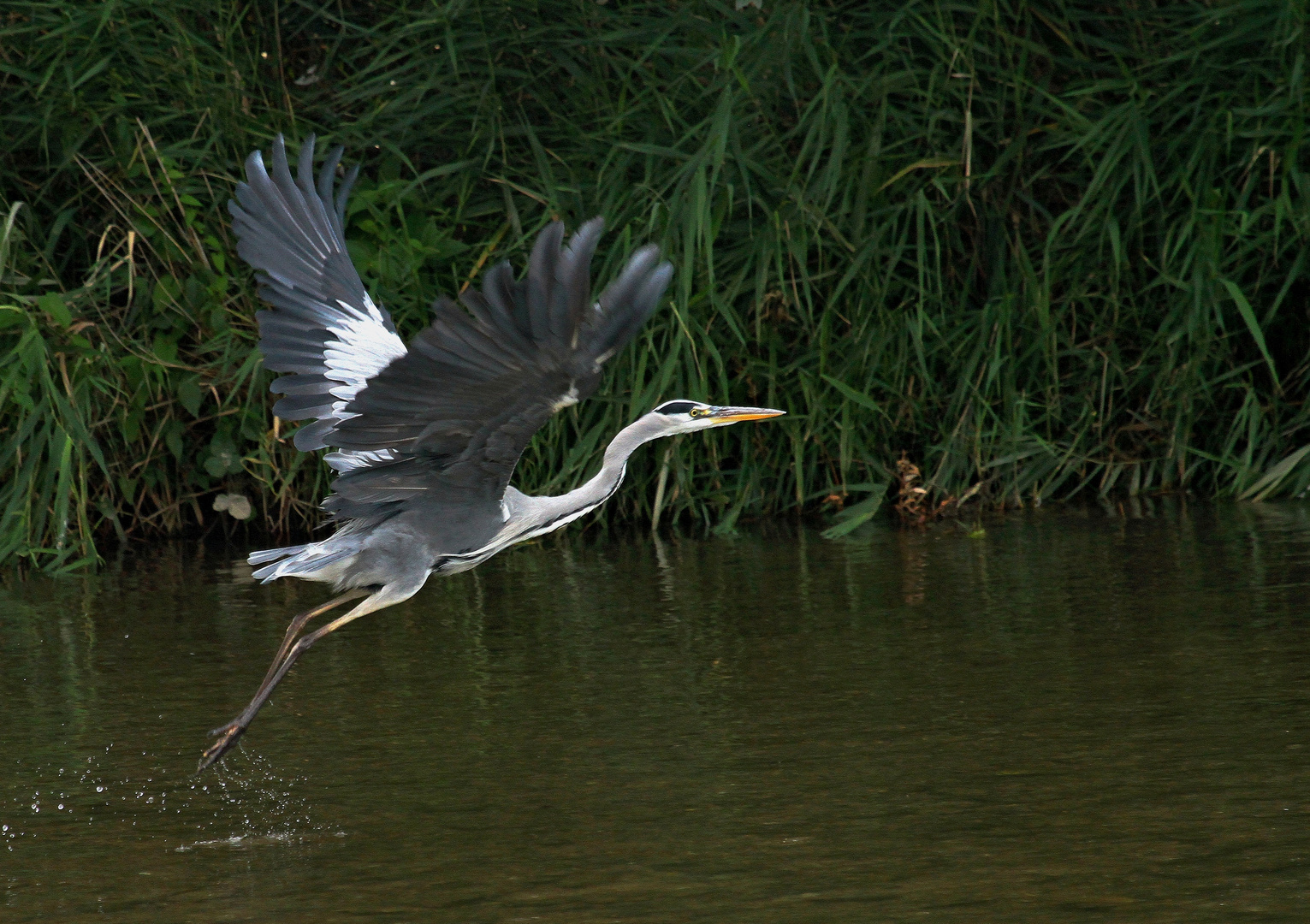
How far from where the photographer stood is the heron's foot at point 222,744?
450 centimetres

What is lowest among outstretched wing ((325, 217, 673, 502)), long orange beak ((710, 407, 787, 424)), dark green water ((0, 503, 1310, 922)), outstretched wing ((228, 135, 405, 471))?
dark green water ((0, 503, 1310, 922))

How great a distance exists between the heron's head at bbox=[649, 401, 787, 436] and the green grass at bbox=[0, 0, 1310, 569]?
2196 mm

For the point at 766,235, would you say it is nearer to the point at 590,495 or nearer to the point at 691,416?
the point at 691,416

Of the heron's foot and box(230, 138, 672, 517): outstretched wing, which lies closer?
box(230, 138, 672, 517): outstretched wing

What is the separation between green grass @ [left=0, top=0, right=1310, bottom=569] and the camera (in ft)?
25.7

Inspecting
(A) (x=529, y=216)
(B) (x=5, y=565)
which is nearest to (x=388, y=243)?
(A) (x=529, y=216)

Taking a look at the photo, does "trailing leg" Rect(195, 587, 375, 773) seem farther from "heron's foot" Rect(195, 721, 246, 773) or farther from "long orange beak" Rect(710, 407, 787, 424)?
"long orange beak" Rect(710, 407, 787, 424)

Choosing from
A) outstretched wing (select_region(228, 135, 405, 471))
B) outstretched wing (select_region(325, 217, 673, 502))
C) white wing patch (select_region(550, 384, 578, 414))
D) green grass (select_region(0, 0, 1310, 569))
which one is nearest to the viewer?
outstretched wing (select_region(325, 217, 673, 502))

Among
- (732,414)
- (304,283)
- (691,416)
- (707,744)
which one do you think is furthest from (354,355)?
(707,744)

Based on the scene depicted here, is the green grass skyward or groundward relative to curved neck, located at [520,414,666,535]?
skyward

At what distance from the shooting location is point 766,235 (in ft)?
25.9

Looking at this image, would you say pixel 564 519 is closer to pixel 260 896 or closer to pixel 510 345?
pixel 510 345

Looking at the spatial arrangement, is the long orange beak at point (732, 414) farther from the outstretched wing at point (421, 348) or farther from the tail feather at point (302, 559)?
the tail feather at point (302, 559)

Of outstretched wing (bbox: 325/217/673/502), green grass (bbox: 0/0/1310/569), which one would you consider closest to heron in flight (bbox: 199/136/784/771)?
outstretched wing (bbox: 325/217/673/502)
